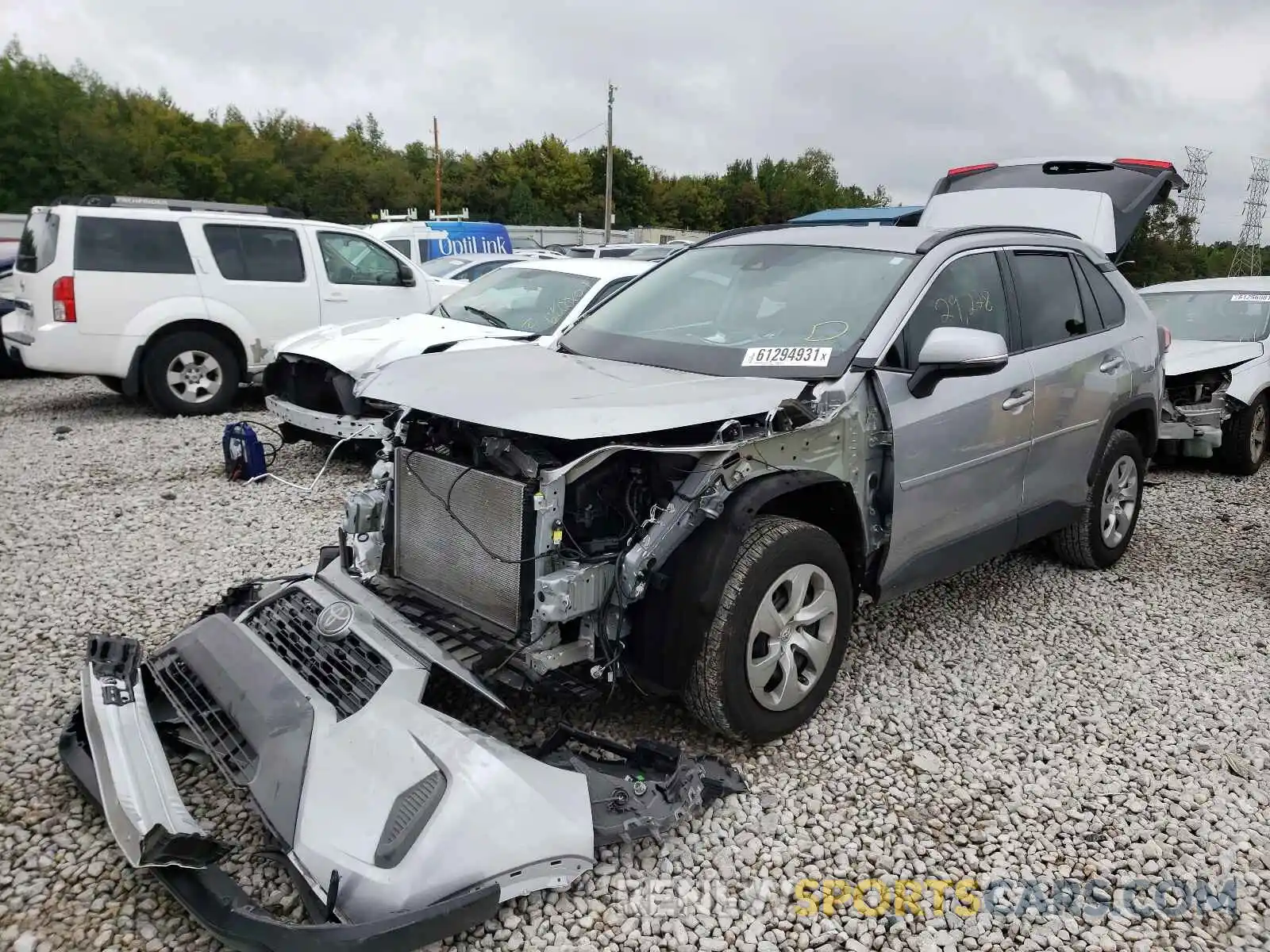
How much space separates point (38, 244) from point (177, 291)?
4.33 feet

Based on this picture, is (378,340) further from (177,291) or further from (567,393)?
(567,393)

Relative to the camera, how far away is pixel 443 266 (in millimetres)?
14898

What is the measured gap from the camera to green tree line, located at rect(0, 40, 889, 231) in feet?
141

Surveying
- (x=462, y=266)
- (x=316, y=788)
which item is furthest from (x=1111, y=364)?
(x=462, y=266)

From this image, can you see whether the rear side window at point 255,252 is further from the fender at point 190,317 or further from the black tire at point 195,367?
the black tire at point 195,367

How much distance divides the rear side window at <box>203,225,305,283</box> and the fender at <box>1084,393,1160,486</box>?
25.0ft

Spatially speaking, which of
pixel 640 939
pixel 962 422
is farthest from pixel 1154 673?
pixel 640 939

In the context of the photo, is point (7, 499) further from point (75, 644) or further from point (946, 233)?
point (946, 233)

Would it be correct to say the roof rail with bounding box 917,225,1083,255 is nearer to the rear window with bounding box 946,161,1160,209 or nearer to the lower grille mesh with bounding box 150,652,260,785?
the lower grille mesh with bounding box 150,652,260,785

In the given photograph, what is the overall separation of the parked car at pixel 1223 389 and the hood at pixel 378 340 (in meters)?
5.52

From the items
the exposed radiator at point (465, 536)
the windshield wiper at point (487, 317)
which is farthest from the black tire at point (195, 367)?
the exposed radiator at point (465, 536)

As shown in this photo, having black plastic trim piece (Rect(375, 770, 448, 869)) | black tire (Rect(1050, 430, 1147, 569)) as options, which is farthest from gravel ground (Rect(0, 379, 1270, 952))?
black plastic trim piece (Rect(375, 770, 448, 869))

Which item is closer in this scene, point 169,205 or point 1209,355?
point 1209,355

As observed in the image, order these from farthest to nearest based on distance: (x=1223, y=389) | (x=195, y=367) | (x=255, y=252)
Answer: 1. (x=255, y=252)
2. (x=195, y=367)
3. (x=1223, y=389)
